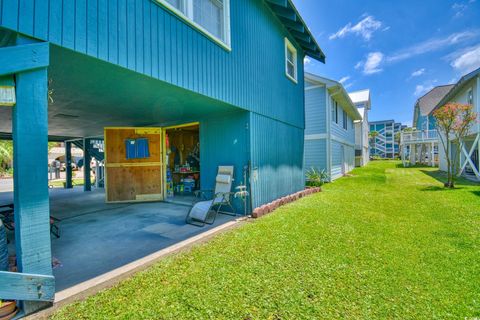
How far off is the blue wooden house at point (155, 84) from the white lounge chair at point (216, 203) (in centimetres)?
25

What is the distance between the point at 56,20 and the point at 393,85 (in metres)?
37.0

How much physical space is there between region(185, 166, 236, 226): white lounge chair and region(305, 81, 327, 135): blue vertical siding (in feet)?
26.0

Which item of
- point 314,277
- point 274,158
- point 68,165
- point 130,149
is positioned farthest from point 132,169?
point 68,165

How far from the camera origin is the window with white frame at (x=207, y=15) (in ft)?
11.9

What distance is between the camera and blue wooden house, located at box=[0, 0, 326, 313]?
2.00 metres

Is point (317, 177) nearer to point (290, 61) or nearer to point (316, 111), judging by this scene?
point (316, 111)

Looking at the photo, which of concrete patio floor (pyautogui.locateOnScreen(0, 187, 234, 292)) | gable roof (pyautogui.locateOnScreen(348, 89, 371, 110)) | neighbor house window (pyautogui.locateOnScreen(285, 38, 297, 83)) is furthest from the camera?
gable roof (pyautogui.locateOnScreen(348, 89, 371, 110))

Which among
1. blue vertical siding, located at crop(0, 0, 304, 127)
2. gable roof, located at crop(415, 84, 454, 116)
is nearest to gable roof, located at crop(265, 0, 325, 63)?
blue vertical siding, located at crop(0, 0, 304, 127)

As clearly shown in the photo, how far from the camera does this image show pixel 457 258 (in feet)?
9.93

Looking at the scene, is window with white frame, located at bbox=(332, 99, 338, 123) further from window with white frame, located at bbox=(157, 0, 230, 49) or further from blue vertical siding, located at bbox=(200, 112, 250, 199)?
window with white frame, located at bbox=(157, 0, 230, 49)

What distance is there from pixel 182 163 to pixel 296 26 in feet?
20.8

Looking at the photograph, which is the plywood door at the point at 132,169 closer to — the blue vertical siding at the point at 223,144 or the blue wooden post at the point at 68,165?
the blue vertical siding at the point at 223,144

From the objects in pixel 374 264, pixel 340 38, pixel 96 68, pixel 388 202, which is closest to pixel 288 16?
pixel 96 68

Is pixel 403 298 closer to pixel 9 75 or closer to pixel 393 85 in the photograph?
pixel 9 75
